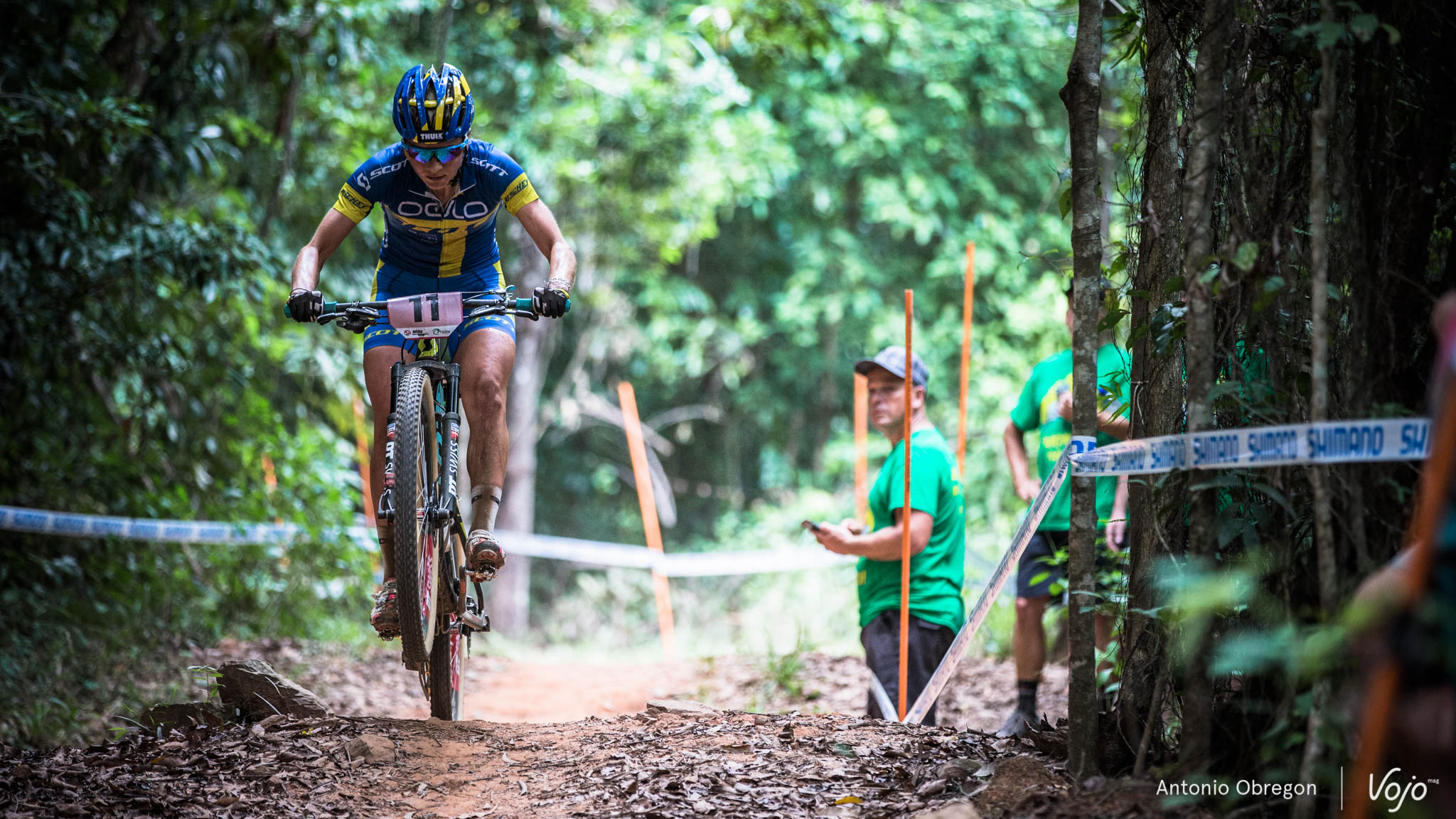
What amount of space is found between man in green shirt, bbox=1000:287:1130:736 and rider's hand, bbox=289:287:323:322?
3230mm

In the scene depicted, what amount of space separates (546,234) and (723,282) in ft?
46.4

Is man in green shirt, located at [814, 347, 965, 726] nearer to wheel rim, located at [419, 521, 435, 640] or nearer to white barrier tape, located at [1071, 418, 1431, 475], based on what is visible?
wheel rim, located at [419, 521, 435, 640]

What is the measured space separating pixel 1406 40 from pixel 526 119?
38.9 feet

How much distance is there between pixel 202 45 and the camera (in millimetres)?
7738

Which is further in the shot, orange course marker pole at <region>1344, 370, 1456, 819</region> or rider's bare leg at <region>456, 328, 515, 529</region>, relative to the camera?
rider's bare leg at <region>456, 328, 515, 529</region>

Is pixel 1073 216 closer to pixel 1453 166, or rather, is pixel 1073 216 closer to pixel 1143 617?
pixel 1453 166

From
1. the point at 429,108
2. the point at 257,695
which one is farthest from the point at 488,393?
the point at 257,695

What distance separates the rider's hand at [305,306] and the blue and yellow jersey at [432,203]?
1.63 feet

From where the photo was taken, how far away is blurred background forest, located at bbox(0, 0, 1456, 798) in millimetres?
2695

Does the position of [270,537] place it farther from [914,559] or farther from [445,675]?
[914,559]

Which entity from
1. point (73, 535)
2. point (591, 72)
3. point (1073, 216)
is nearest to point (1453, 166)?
point (1073, 216)

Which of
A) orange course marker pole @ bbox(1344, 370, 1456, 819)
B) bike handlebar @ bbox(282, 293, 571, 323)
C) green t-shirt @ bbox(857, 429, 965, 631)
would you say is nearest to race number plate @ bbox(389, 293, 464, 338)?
bike handlebar @ bbox(282, 293, 571, 323)

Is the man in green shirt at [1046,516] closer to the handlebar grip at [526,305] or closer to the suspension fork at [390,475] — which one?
the handlebar grip at [526,305]

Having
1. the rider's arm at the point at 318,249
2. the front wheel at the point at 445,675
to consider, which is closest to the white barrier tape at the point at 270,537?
the front wheel at the point at 445,675
